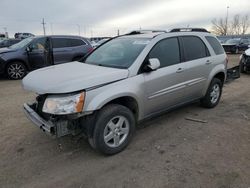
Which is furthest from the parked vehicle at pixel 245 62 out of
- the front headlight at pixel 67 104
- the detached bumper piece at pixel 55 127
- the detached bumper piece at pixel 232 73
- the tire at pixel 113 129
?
the detached bumper piece at pixel 55 127

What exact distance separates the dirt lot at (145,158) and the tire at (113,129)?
17 centimetres

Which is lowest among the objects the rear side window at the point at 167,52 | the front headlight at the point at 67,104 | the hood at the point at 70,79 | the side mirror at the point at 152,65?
the front headlight at the point at 67,104

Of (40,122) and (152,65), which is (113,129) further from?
(152,65)

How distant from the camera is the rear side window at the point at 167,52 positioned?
13.0 ft

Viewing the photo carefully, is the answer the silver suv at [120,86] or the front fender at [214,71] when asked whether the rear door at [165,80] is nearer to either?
the silver suv at [120,86]

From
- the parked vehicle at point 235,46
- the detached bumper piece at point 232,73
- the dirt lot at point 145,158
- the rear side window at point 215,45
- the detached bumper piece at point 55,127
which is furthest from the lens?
the parked vehicle at point 235,46

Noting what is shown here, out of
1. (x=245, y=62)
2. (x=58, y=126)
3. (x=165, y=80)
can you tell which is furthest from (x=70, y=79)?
(x=245, y=62)

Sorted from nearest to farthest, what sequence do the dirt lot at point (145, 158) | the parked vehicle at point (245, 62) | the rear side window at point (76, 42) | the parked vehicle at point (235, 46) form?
1. the dirt lot at point (145, 158)
2. the parked vehicle at point (245, 62)
3. the rear side window at point (76, 42)
4. the parked vehicle at point (235, 46)

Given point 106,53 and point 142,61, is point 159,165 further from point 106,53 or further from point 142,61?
point 106,53

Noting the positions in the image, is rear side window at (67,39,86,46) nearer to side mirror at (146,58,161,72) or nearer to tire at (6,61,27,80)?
tire at (6,61,27,80)

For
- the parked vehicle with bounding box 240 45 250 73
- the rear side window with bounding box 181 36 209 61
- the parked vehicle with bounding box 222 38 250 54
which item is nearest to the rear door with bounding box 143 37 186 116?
the rear side window with bounding box 181 36 209 61

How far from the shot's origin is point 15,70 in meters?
9.39

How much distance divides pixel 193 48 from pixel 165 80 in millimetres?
1231

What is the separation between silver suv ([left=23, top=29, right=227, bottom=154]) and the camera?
3.04 m
